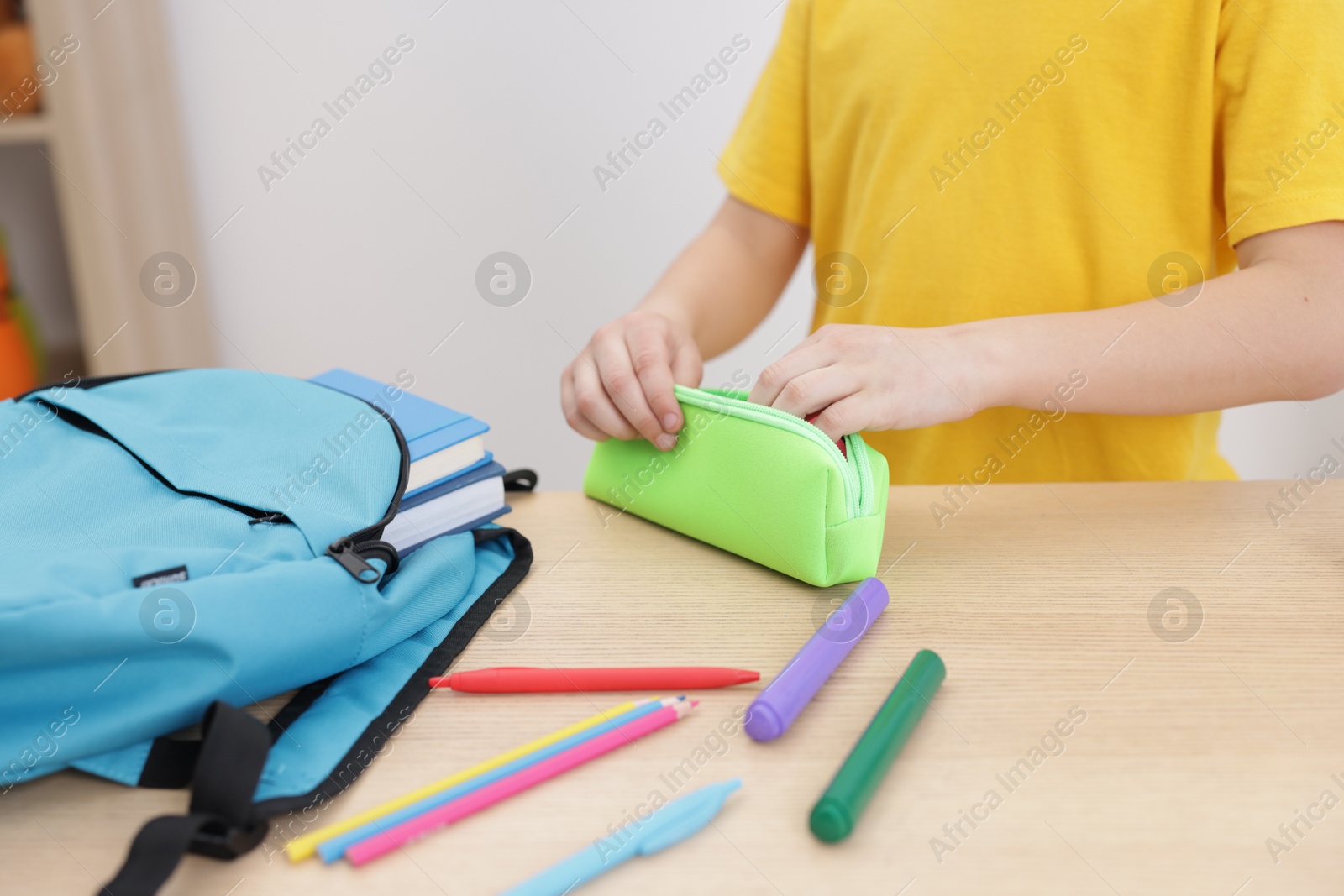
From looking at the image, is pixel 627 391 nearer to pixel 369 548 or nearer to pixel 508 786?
pixel 369 548

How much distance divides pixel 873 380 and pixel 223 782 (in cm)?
45

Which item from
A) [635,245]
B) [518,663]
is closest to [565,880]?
[518,663]

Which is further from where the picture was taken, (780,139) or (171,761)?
(780,139)

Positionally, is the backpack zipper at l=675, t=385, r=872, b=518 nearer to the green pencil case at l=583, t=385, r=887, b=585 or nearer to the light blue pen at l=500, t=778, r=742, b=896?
the green pencil case at l=583, t=385, r=887, b=585

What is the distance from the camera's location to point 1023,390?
0.69 metres

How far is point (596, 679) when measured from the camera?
1.60 ft

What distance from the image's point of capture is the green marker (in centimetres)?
38

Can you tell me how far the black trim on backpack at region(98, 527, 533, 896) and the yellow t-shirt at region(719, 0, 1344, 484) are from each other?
566 mm

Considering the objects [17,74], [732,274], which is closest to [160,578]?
[732,274]

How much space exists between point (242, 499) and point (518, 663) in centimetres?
19

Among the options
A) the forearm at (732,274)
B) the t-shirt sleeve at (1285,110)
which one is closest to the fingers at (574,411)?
the forearm at (732,274)

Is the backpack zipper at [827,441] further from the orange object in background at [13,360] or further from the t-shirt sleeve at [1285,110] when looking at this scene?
the orange object in background at [13,360]

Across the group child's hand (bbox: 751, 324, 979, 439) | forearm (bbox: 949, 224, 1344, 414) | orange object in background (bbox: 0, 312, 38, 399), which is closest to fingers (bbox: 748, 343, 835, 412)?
child's hand (bbox: 751, 324, 979, 439)

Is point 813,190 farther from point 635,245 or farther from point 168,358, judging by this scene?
point 168,358
